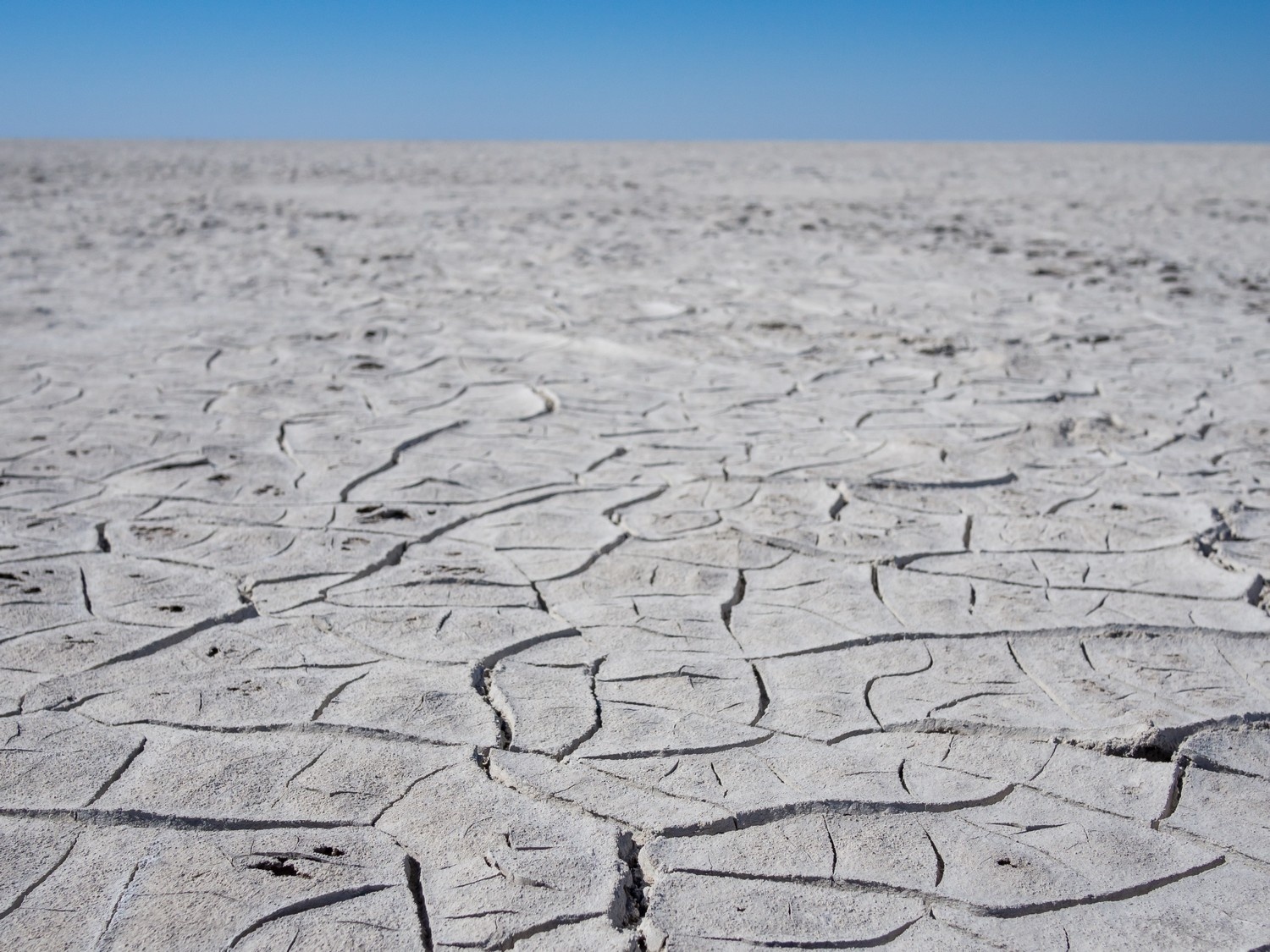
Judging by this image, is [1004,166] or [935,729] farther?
[1004,166]

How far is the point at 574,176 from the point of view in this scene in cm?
1191

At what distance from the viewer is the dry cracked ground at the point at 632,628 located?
1301mm

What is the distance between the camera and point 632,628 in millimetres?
1934

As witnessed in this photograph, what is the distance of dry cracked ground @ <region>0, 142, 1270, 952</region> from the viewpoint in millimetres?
1301

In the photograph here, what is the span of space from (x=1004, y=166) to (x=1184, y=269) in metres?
7.84

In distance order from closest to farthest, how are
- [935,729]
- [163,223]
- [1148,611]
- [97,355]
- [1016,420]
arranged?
[935,729], [1148,611], [1016,420], [97,355], [163,223]

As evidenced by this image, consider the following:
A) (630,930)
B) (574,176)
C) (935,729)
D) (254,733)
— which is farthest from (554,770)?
(574,176)

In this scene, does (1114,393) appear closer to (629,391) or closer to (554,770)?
(629,391)

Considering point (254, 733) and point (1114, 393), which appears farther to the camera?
point (1114, 393)

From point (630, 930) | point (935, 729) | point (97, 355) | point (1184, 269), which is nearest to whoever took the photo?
point (630, 930)

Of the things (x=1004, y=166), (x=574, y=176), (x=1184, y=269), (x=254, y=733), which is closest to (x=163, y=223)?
(x=574, y=176)

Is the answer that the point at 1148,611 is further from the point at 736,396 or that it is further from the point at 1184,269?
the point at 1184,269

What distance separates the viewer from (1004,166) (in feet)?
43.0

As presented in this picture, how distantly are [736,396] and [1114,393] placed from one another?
118 centimetres
